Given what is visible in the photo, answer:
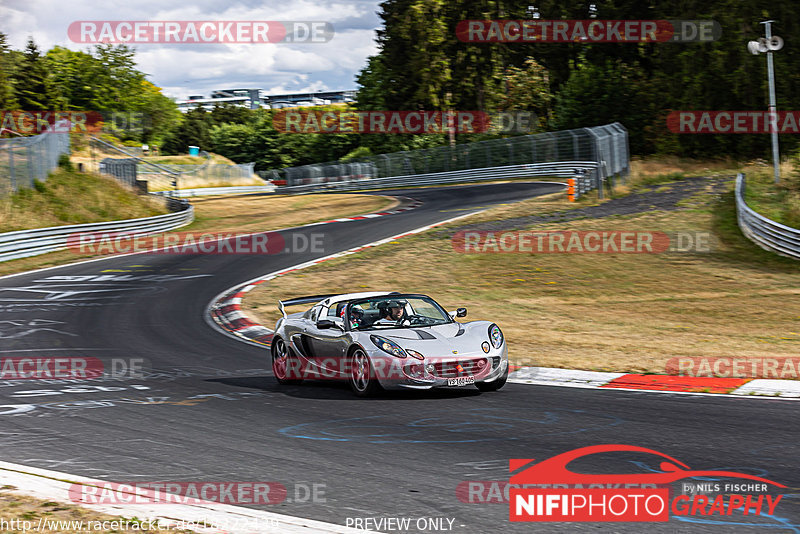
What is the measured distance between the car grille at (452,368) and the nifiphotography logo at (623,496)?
291 centimetres

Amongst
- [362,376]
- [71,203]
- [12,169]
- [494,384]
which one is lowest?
[494,384]

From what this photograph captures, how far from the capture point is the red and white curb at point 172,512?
4707mm

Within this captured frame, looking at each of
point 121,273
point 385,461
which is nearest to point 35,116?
point 121,273

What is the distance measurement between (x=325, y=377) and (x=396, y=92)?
218 ft

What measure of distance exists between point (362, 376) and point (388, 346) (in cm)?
→ 50

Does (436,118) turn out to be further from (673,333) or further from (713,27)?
(673,333)

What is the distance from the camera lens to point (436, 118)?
231 feet

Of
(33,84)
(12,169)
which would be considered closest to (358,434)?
(12,169)

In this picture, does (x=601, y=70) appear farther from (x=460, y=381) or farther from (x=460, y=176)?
(x=460, y=381)

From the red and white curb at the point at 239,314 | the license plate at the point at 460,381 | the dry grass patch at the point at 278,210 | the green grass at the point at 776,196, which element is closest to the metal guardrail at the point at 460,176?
the dry grass patch at the point at 278,210

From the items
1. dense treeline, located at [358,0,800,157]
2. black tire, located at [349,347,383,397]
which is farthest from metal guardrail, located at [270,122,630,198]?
black tire, located at [349,347,383,397]

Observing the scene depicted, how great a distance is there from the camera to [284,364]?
10695 millimetres

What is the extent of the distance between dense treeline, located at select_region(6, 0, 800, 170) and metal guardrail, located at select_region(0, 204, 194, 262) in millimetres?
32865

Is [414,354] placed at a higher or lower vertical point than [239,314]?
higher
